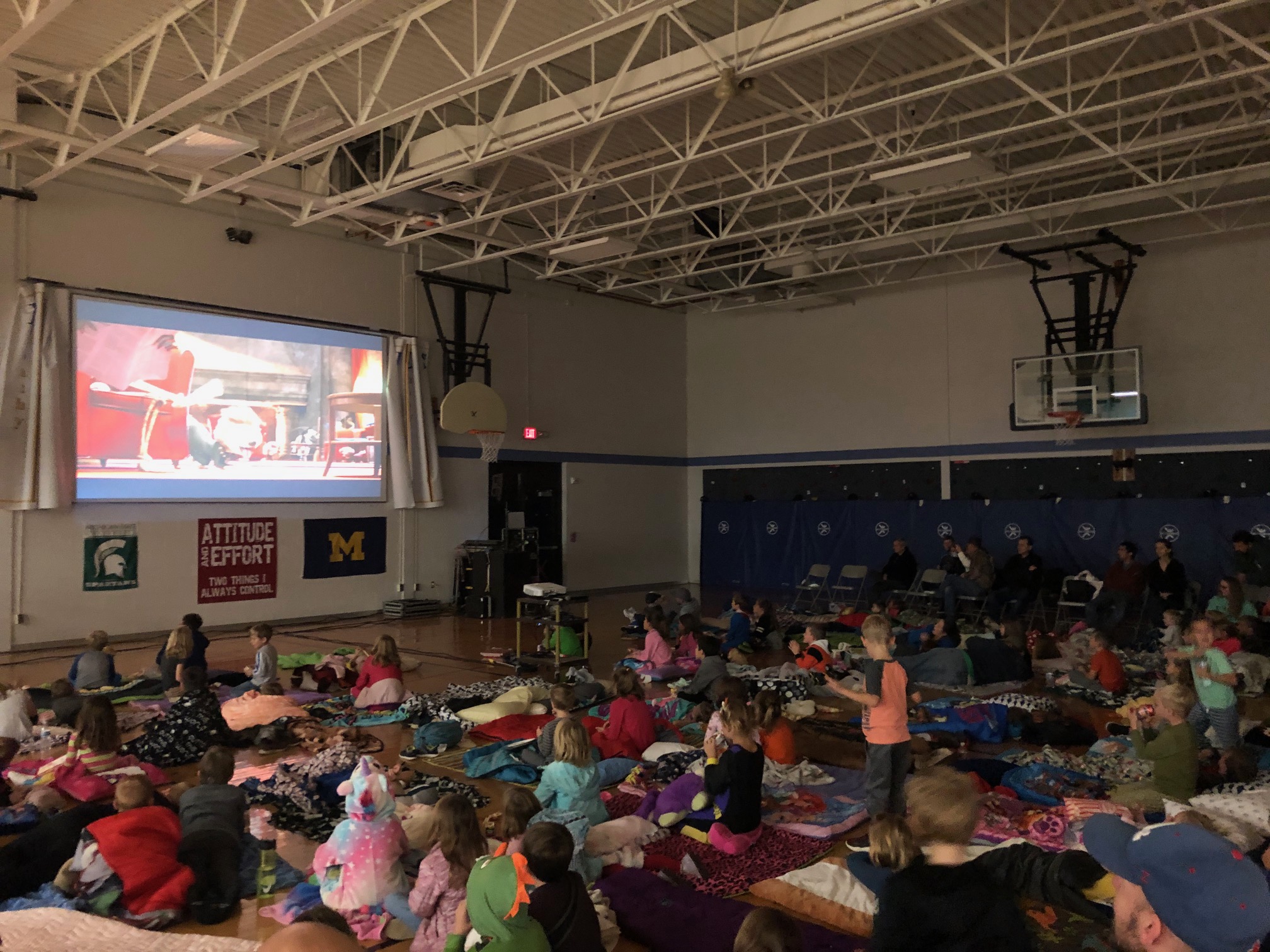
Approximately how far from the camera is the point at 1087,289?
13.1 meters

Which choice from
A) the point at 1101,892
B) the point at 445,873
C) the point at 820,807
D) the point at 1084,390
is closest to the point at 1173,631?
the point at 1084,390

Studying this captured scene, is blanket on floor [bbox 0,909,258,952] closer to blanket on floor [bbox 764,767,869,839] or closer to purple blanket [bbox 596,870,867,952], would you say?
purple blanket [bbox 596,870,867,952]

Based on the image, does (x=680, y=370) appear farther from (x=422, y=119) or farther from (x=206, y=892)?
(x=206, y=892)

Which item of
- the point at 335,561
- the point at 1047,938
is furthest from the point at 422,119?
the point at 1047,938

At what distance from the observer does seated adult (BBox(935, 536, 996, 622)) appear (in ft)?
42.1

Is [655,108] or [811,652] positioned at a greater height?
[655,108]

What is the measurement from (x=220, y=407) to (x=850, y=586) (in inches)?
403

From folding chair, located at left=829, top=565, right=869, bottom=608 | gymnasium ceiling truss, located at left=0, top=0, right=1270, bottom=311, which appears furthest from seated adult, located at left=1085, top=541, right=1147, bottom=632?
gymnasium ceiling truss, located at left=0, top=0, right=1270, bottom=311

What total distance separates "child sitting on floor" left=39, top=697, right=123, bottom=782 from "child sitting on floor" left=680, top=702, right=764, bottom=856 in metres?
3.57

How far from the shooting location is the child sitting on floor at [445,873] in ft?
11.7

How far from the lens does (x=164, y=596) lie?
37.4 ft

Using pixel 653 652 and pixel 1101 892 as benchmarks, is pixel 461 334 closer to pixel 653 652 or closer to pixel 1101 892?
pixel 653 652

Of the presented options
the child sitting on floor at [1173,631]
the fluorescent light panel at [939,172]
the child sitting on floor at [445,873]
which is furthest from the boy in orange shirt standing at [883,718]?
the fluorescent light panel at [939,172]

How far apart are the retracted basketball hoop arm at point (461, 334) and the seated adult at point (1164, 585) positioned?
32.6 feet
